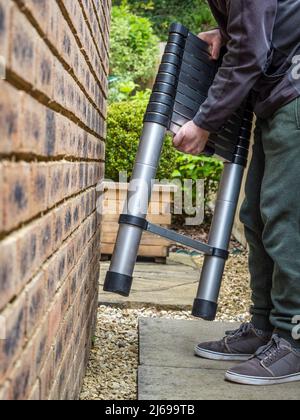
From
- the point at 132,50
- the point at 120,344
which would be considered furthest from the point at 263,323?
the point at 132,50

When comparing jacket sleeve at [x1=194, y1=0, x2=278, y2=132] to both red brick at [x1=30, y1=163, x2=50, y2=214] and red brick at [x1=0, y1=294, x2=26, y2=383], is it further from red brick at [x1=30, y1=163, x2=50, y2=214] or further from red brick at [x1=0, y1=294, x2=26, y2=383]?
red brick at [x1=0, y1=294, x2=26, y2=383]

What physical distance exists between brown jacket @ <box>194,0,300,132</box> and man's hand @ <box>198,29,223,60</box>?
0.95 feet

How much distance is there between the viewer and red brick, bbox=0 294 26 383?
3.04 ft

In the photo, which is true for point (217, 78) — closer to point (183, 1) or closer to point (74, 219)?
point (74, 219)

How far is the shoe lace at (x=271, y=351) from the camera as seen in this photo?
2.23 metres

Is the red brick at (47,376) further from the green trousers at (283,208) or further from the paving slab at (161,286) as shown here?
the paving slab at (161,286)

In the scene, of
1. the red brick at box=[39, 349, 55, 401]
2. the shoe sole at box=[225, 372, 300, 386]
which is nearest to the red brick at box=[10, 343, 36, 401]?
the red brick at box=[39, 349, 55, 401]

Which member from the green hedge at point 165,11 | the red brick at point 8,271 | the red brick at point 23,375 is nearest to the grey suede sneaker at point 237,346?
the red brick at point 23,375

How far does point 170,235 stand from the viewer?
2533mm

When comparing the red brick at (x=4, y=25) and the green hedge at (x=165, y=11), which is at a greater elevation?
the green hedge at (x=165, y=11)

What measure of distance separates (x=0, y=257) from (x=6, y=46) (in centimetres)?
29

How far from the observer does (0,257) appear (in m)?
0.88

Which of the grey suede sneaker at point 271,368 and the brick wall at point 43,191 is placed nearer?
the brick wall at point 43,191

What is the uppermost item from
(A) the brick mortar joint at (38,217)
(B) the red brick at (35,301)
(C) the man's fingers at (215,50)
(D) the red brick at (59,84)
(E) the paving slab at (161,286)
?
(C) the man's fingers at (215,50)
